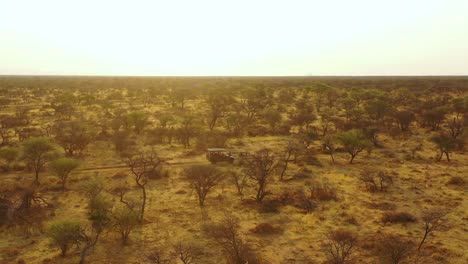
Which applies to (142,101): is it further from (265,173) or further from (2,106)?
(265,173)

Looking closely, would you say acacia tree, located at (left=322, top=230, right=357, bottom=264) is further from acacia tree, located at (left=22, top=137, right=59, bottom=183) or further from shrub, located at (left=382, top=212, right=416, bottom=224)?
acacia tree, located at (left=22, top=137, right=59, bottom=183)

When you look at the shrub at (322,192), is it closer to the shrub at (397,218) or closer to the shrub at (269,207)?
the shrub at (269,207)

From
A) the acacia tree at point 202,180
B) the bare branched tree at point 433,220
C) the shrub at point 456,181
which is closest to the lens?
the bare branched tree at point 433,220

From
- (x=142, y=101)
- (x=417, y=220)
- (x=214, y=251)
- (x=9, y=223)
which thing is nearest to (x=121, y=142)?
(x=9, y=223)

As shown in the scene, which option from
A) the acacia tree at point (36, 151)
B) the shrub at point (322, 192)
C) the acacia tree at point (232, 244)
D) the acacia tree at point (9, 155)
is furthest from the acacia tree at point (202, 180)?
the acacia tree at point (9, 155)

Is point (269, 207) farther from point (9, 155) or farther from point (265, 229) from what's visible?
point (9, 155)

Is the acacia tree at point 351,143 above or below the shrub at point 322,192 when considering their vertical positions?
above

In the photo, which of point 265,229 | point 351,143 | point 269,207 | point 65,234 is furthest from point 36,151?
point 351,143

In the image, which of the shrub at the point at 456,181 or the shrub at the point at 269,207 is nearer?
the shrub at the point at 269,207
